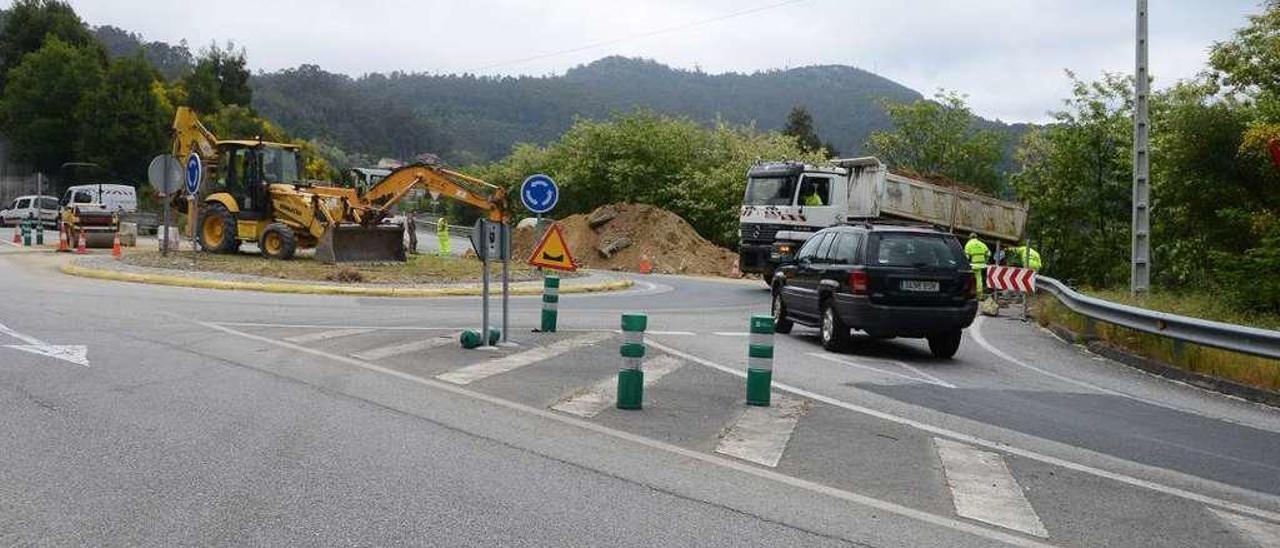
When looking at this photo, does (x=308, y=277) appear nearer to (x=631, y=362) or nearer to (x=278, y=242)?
(x=278, y=242)

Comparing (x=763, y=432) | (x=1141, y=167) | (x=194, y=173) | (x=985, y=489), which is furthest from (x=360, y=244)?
(x=985, y=489)

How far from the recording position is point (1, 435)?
293 inches

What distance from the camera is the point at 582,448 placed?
7621 mm

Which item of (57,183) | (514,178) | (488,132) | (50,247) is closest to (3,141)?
(57,183)

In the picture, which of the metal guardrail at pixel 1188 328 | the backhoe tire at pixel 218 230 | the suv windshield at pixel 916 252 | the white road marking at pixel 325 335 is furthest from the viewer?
the backhoe tire at pixel 218 230

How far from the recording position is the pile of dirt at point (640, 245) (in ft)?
134

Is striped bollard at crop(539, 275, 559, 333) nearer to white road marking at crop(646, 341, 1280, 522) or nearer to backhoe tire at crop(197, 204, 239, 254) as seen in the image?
white road marking at crop(646, 341, 1280, 522)

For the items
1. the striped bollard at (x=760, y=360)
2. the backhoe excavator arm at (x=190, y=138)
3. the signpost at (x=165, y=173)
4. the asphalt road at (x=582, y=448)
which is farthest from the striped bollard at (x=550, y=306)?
the backhoe excavator arm at (x=190, y=138)

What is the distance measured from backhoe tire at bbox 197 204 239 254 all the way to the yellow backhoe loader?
0.08ft

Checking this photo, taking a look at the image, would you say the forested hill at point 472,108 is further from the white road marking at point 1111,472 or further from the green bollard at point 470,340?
the white road marking at point 1111,472

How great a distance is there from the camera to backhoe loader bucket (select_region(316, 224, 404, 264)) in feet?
87.7

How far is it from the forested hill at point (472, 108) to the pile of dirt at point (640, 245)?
273 ft

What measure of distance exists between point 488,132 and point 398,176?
13735 centimetres

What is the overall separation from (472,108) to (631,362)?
171211 millimetres
